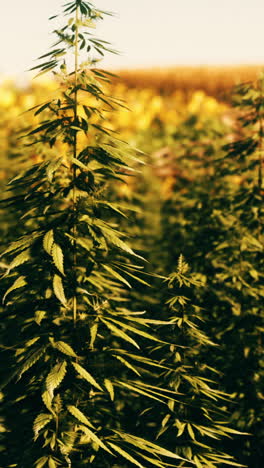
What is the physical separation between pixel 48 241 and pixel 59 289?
222 millimetres

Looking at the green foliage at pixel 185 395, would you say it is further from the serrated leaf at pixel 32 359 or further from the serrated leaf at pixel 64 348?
the serrated leaf at pixel 32 359

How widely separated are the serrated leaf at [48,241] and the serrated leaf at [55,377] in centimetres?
53

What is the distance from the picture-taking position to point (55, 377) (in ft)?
8.11

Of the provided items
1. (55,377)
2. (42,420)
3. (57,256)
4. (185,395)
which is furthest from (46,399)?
(185,395)

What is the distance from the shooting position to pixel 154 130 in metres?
13.2

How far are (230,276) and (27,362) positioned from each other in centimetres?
197

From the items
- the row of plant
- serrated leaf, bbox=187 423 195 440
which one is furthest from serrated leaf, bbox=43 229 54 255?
serrated leaf, bbox=187 423 195 440

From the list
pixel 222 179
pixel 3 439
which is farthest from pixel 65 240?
pixel 222 179

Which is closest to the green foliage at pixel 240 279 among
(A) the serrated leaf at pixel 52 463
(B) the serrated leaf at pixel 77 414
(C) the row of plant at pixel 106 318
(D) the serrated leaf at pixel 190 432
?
(C) the row of plant at pixel 106 318

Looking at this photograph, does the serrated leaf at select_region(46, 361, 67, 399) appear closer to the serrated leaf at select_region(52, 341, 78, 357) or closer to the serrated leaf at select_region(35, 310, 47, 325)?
the serrated leaf at select_region(52, 341, 78, 357)

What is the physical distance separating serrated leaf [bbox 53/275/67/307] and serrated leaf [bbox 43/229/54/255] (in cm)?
15

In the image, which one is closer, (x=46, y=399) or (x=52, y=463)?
(x=46, y=399)

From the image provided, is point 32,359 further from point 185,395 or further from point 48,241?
point 185,395

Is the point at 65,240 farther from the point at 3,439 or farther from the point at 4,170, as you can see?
the point at 4,170
